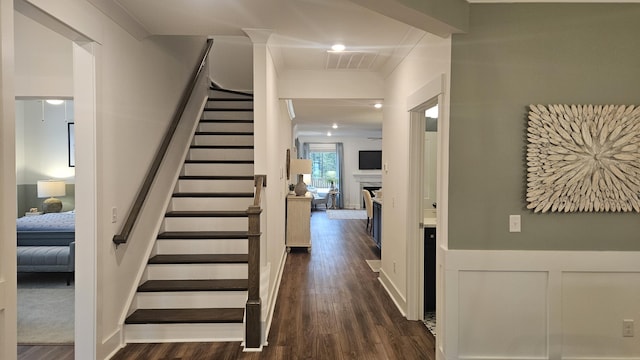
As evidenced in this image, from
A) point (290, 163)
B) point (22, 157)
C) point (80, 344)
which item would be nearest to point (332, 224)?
point (290, 163)

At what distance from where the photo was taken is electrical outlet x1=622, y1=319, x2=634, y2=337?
2418 mm

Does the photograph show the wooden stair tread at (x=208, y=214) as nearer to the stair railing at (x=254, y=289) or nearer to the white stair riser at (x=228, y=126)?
the stair railing at (x=254, y=289)

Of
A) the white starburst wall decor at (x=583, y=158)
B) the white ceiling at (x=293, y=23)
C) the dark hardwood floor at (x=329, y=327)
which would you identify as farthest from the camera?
the dark hardwood floor at (x=329, y=327)

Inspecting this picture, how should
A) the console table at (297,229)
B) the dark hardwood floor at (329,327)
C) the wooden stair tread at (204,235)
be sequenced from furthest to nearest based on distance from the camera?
the console table at (297,229)
the wooden stair tread at (204,235)
the dark hardwood floor at (329,327)

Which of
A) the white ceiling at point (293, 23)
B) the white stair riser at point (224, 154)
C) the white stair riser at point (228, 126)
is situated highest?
the white ceiling at point (293, 23)

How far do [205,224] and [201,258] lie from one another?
0.43 meters

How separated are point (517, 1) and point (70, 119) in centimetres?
693

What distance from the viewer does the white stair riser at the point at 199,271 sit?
10.7 ft

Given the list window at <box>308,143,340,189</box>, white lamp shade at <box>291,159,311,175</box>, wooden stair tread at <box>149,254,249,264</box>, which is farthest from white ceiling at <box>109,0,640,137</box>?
window at <box>308,143,340,189</box>

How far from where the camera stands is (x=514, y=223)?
242 centimetres

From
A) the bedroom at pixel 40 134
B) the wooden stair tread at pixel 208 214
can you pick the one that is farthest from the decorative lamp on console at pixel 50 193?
the wooden stair tread at pixel 208 214

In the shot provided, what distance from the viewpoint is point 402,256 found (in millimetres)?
3607

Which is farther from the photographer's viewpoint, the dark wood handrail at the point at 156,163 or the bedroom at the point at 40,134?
the bedroom at the point at 40,134

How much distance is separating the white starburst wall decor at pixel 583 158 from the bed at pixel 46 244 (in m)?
4.58
